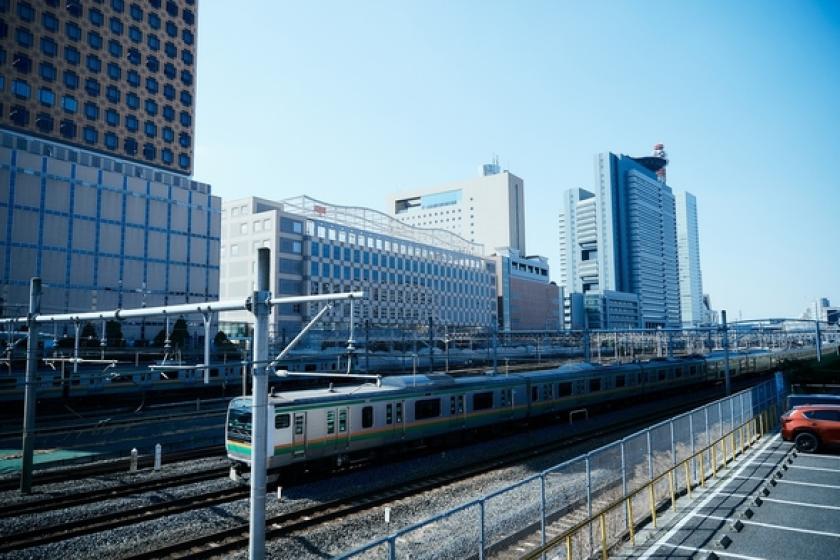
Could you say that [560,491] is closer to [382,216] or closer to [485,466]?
[485,466]

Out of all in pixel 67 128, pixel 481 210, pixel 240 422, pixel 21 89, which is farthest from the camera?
pixel 481 210

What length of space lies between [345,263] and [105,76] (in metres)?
37.1

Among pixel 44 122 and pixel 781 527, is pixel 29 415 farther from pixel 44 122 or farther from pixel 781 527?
pixel 44 122

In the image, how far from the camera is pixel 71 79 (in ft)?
201

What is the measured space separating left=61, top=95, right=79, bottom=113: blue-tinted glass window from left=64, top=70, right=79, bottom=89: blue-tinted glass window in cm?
123

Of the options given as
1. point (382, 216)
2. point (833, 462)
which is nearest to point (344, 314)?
point (382, 216)

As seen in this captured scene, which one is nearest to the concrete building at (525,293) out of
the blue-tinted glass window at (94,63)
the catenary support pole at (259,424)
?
the blue-tinted glass window at (94,63)

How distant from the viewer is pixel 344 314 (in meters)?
77.1

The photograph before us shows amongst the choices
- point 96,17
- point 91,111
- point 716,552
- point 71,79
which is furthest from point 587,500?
point 96,17

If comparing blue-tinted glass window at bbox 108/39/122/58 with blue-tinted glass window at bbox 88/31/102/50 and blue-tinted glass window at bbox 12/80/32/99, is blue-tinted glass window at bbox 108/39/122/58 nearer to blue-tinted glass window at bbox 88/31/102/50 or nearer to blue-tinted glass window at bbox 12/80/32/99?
blue-tinted glass window at bbox 88/31/102/50

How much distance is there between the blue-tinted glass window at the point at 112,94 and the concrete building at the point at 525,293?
77318 millimetres

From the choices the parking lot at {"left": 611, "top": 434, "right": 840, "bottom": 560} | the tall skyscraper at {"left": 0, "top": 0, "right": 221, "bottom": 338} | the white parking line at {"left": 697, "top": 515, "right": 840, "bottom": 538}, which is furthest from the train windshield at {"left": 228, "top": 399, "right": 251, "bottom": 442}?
the tall skyscraper at {"left": 0, "top": 0, "right": 221, "bottom": 338}

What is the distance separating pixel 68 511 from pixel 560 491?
13.6m

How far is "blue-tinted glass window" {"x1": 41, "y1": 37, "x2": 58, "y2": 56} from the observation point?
2324 inches
